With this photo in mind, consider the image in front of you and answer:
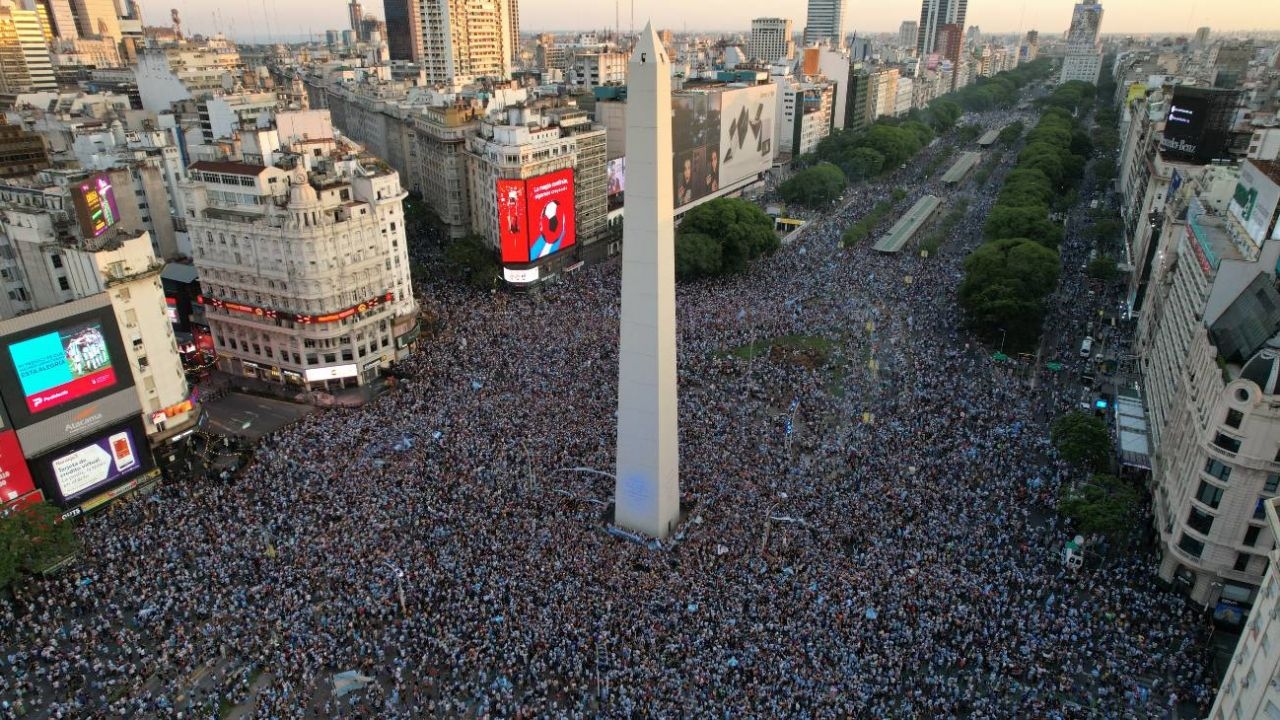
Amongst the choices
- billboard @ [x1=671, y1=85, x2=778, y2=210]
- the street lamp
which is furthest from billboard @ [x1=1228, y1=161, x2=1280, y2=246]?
billboard @ [x1=671, y1=85, x2=778, y2=210]

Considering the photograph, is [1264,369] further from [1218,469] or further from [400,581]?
[400,581]

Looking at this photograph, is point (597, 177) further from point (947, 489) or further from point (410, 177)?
point (947, 489)

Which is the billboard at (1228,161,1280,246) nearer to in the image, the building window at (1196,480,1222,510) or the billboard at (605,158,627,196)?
the building window at (1196,480,1222,510)

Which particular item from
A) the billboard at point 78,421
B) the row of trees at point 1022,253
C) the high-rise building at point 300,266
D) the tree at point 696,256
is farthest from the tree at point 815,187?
the billboard at point 78,421

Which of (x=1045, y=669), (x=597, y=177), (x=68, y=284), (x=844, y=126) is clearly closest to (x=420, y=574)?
(x=1045, y=669)

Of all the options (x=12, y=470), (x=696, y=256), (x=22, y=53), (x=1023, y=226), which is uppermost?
(x=22, y=53)

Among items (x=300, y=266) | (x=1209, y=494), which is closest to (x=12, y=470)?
(x=300, y=266)

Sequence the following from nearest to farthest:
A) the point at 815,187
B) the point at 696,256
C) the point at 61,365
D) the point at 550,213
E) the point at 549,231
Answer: the point at 61,365, the point at 696,256, the point at 550,213, the point at 549,231, the point at 815,187
